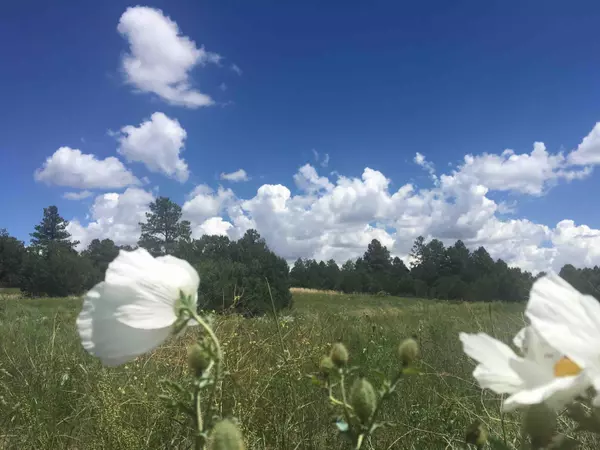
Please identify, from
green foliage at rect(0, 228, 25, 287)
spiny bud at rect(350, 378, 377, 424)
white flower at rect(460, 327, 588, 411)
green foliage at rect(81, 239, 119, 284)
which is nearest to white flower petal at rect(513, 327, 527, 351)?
white flower at rect(460, 327, 588, 411)

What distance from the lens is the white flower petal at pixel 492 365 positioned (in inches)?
17.9

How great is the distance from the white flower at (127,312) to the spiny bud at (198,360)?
0.05m

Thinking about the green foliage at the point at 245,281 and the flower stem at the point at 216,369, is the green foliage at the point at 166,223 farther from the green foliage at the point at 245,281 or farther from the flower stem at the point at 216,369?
the flower stem at the point at 216,369

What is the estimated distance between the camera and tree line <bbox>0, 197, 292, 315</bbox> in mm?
8734

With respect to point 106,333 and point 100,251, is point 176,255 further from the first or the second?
point 106,333

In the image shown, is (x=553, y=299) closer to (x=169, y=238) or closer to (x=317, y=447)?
(x=317, y=447)

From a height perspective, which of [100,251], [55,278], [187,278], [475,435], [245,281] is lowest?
[475,435]

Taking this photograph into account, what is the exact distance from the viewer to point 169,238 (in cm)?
5331

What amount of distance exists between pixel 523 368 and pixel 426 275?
195ft

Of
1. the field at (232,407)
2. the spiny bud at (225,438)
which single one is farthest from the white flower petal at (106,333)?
the field at (232,407)

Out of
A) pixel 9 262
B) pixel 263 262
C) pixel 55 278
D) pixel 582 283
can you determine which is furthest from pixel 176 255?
pixel 582 283

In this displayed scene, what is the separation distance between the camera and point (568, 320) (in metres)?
0.43

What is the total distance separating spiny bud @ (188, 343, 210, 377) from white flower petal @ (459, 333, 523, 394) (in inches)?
11.3

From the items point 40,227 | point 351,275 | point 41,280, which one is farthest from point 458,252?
point 40,227
